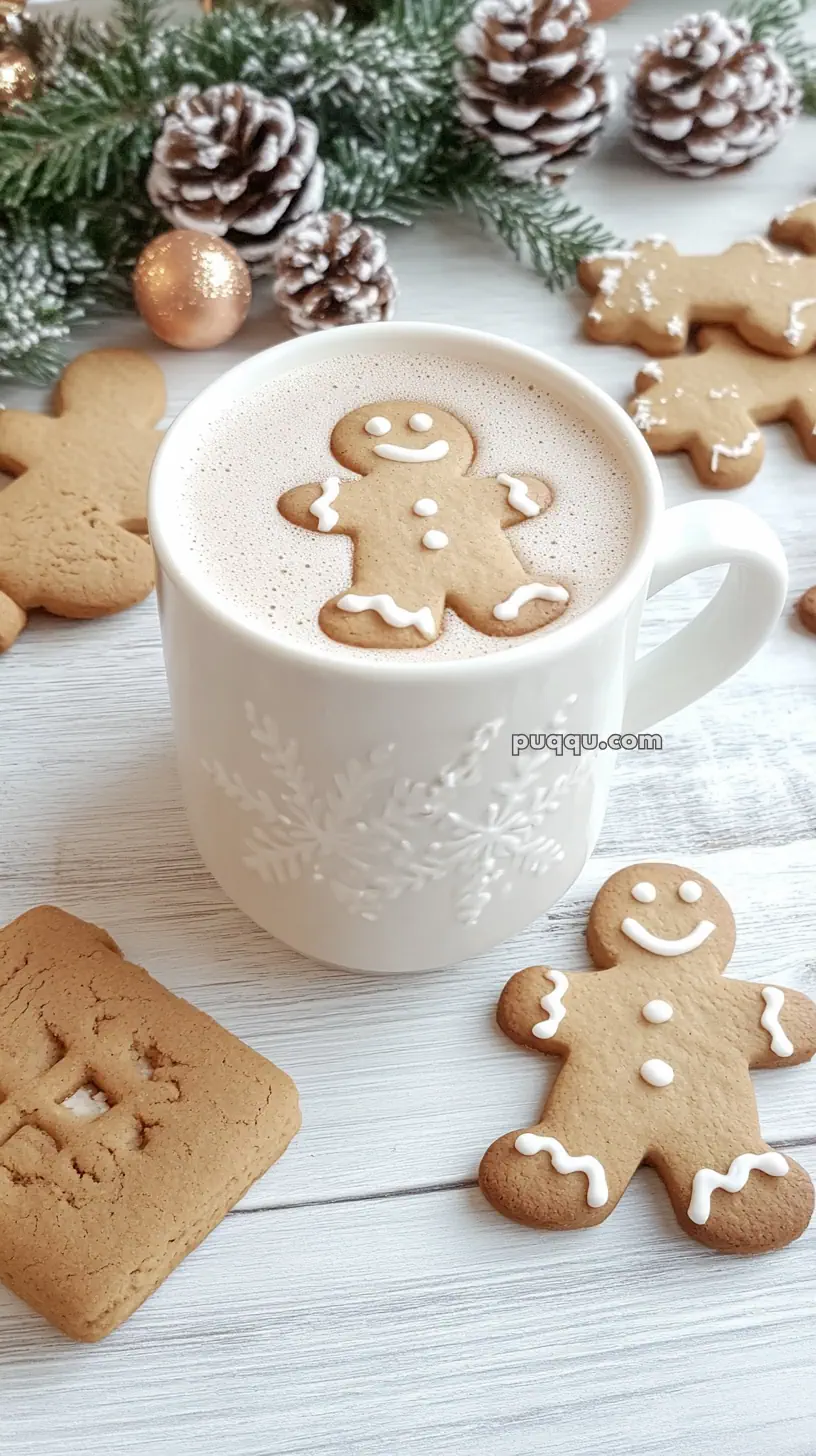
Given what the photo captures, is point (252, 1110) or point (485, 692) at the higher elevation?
point (485, 692)

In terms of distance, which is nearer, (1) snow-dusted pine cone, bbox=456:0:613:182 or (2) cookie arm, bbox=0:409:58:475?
(2) cookie arm, bbox=0:409:58:475

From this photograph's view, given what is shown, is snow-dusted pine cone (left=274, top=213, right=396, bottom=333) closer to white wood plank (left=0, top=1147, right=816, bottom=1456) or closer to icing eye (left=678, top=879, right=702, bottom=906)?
icing eye (left=678, top=879, right=702, bottom=906)

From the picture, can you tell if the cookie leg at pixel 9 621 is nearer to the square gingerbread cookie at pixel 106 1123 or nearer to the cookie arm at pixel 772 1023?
the square gingerbread cookie at pixel 106 1123

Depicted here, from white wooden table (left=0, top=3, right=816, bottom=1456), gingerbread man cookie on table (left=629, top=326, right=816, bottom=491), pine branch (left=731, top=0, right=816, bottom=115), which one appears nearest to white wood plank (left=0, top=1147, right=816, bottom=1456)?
white wooden table (left=0, top=3, right=816, bottom=1456)

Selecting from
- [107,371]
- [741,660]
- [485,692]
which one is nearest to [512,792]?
[485,692]

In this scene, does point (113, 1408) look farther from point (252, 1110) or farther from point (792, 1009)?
point (792, 1009)
